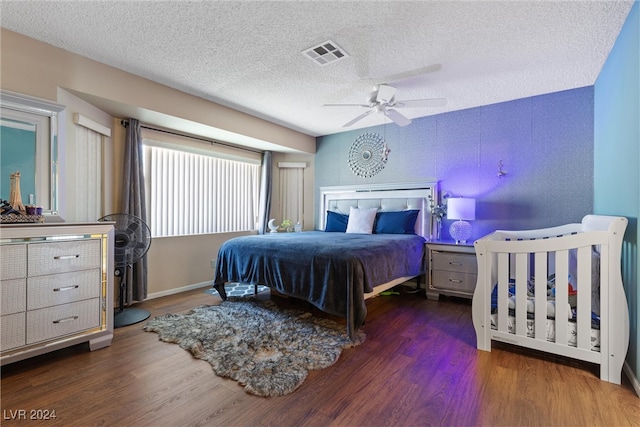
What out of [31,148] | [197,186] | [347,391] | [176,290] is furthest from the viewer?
[197,186]

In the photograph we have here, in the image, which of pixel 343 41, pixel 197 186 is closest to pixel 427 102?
pixel 343 41

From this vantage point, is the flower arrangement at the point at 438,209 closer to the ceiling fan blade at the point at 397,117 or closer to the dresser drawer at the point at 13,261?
the ceiling fan blade at the point at 397,117

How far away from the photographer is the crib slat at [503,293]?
2.17 meters

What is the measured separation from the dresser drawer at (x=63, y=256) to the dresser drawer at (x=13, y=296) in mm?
82

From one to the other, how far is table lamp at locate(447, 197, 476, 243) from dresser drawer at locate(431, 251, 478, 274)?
29cm

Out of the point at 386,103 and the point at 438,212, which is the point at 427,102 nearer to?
the point at 386,103

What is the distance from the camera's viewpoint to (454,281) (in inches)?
134

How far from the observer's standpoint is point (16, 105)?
2178mm

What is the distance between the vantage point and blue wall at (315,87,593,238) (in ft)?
10.2

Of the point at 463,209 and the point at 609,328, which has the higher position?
the point at 463,209

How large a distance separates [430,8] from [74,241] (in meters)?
3.00

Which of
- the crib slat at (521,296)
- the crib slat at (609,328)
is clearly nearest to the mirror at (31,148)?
the crib slat at (521,296)

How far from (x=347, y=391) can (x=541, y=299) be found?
1.55 meters

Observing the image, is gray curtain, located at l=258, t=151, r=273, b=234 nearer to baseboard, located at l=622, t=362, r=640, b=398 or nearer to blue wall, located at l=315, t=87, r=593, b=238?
→ blue wall, located at l=315, t=87, r=593, b=238
